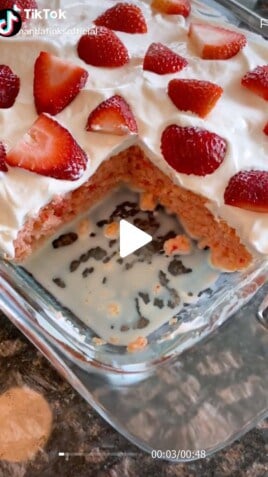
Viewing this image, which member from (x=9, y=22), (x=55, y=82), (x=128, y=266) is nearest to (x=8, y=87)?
(x=55, y=82)

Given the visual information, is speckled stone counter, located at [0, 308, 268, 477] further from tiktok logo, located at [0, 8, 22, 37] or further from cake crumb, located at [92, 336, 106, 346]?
tiktok logo, located at [0, 8, 22, 37]

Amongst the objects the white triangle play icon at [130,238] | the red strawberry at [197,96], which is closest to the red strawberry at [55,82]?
Result: the red strawberry at [197,96]

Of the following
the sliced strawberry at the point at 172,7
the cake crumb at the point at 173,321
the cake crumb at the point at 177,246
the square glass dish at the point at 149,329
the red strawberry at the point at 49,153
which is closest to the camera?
the square glass dish at the point at 149,329

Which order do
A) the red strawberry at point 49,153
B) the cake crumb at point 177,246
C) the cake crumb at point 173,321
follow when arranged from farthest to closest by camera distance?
the cake crumb at point 177,246
the cake crumb at point 173,321
the red strawberry at point 49,153

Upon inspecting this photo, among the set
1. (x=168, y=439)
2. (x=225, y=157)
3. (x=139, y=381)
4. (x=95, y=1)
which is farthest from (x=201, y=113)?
(x=168, y=439)

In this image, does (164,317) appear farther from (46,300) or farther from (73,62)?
(73,62)

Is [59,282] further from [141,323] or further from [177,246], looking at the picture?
[177,246]

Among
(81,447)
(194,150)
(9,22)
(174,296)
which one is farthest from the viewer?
(9,22)

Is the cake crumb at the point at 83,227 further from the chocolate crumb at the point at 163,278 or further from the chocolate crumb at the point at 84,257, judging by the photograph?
the chocolate crumb at the point at 163,278
